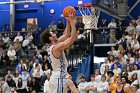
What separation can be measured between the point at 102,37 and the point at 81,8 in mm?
1826

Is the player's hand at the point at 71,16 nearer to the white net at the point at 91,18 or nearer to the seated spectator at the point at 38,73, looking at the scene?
the white net at the point at 91,18

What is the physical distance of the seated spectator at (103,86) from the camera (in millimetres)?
13953

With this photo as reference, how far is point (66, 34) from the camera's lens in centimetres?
771

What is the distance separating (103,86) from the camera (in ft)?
46.0

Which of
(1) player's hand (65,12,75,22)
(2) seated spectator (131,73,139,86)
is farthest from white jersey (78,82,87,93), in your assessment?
(1) player's hand (65,12,75,22)

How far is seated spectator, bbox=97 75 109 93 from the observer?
45.8ft

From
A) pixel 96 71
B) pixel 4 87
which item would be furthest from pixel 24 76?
pixel 96 71

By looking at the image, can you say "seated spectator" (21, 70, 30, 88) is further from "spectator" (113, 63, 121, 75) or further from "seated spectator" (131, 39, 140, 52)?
"seated spectator" (131, 39, 140, 52)

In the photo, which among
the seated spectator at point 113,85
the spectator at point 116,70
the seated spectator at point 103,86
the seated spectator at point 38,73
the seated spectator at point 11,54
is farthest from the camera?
the seated spectator at point 11,54

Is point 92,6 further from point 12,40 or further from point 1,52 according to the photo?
point 12,40

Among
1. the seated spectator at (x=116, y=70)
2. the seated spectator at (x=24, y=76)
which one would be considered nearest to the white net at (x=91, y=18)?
the seated spectator at (x=116, y=70)

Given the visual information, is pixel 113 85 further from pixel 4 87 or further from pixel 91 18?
pixel 4 87

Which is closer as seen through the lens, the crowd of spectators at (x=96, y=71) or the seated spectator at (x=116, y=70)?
the crowd of spectators at (x=96, y=71)

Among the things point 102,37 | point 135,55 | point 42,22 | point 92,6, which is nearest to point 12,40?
point 42,22
